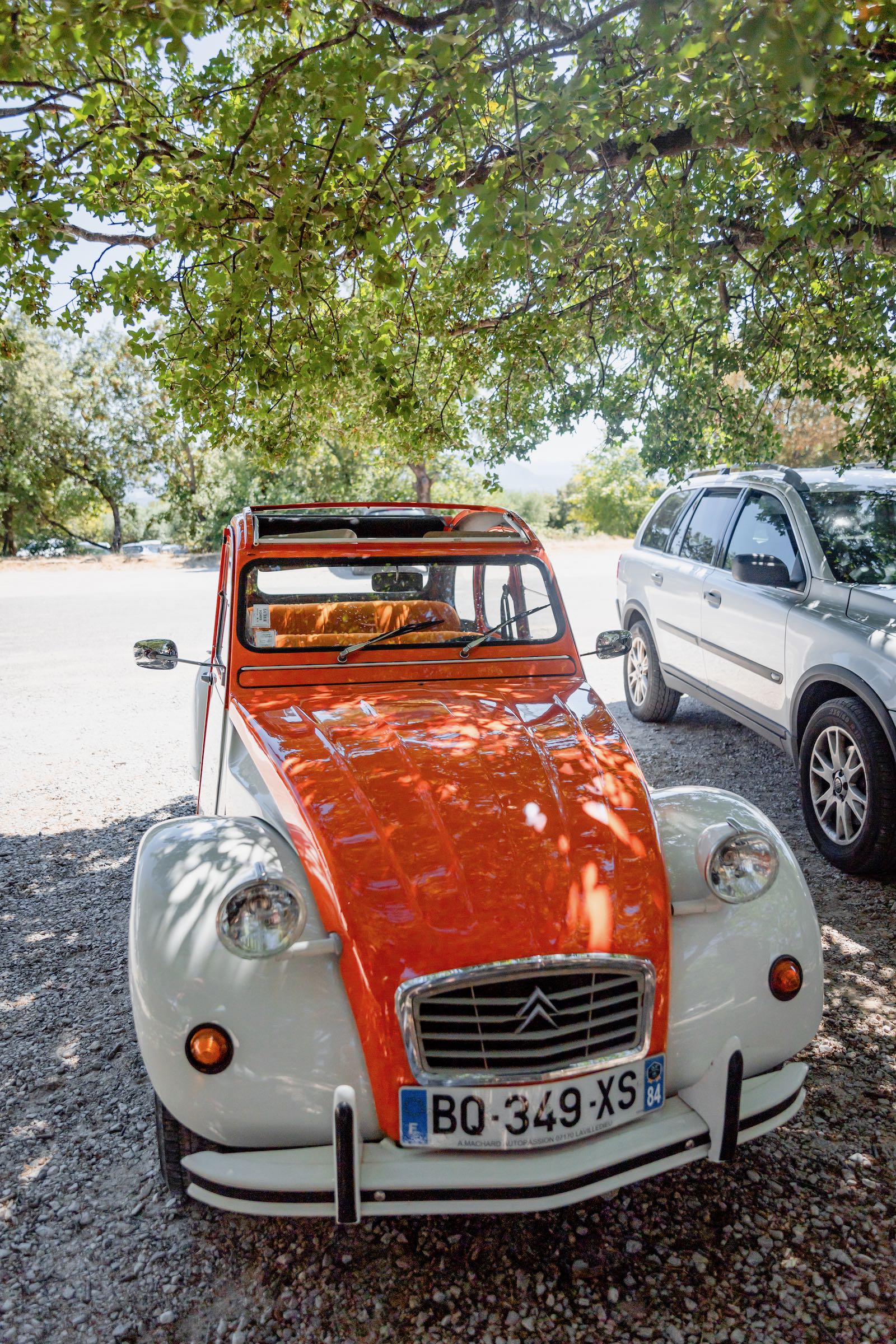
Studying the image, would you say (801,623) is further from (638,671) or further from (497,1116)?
(497,1116)

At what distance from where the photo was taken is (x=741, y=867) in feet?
8.77

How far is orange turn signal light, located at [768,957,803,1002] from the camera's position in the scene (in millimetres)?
2506

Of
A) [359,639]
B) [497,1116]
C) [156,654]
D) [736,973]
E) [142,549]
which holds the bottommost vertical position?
[142,549]

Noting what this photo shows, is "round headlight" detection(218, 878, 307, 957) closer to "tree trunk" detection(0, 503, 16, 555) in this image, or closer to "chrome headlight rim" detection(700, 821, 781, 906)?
"chrome headlight rim" detection(700, 821, 781, 906)

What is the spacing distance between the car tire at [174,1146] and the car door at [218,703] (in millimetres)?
1588

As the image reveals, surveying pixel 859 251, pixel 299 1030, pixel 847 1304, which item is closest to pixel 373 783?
pixel 299 1030

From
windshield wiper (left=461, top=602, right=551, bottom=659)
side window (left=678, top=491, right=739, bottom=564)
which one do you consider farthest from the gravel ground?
side window (left=678, top=491, right=739, bottom=564)

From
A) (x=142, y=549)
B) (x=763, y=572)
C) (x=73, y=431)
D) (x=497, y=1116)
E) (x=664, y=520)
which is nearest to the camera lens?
(x=497, y=1116)

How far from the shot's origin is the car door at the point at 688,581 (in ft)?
22.1

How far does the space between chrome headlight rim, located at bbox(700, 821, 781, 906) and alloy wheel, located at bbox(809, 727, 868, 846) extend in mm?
2274

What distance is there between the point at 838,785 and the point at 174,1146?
397cm

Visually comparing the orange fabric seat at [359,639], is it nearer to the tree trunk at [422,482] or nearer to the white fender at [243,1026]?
the white fender at [243,1026]

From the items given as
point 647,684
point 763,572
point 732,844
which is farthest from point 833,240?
point 732,844

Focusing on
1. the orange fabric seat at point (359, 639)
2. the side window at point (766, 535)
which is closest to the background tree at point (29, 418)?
the side window at point (766, 535)
